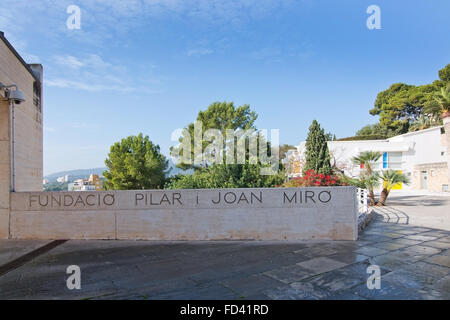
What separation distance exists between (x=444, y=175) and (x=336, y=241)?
27.9 meters

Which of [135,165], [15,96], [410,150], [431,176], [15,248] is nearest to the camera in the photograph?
[15,248]

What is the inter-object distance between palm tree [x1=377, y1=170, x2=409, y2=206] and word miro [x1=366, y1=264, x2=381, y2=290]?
11.0 metres

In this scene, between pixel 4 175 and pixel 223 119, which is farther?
pixel 223 119

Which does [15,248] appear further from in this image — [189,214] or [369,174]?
[369,174]

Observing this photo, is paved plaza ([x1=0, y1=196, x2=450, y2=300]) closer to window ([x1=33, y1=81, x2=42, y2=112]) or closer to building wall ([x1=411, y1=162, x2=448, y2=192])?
window ([x1=33, y1=81, x2=42, y2=112])

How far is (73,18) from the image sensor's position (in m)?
6.53

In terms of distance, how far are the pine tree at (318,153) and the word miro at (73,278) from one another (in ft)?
46.3

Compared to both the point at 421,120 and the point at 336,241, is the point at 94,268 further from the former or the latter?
the point at 421,120

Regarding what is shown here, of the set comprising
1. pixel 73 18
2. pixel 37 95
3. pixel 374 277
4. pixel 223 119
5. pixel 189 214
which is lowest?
pixel 374 277

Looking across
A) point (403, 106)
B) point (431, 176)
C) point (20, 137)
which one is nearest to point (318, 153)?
point (20, 137)

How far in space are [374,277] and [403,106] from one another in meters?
49.4

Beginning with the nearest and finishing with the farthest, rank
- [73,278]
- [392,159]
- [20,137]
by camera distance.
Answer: [73,278] → [20,137] → [392,159]

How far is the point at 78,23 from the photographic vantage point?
6.32m
